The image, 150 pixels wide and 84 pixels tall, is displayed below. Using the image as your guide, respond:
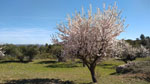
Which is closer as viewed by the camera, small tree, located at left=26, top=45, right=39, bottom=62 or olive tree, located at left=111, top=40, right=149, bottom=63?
olive tree, located at left=111, top=40, right=149, bottom=63

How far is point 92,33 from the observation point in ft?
30.6

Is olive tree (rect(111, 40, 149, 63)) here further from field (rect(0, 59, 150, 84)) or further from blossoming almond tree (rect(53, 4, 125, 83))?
field (rect(0, 59, 150, 84))

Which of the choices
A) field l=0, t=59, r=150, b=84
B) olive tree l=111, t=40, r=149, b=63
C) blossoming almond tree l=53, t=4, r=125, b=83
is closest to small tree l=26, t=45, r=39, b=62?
field l=0, t=59, r=150, b=84

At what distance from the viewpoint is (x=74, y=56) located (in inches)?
404

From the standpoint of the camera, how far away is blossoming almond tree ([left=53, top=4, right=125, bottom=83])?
929 cm

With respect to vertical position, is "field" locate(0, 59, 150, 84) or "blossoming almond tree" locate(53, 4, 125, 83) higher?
"blossoming almond tree" locate(53, 4, 125, 83)

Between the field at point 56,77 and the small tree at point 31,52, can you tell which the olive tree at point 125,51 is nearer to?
the field at point 56,77

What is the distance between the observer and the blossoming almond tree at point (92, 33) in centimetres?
929

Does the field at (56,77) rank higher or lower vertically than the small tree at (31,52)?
lower

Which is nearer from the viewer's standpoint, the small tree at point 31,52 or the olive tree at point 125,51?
the olive tree at point 125,51

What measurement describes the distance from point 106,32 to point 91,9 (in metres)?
2.03

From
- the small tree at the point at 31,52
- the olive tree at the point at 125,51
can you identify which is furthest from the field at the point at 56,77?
the small tree at the point at 31,52

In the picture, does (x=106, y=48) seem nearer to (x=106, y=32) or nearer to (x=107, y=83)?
(x=106, y=32)

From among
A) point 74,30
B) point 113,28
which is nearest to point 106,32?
point 113,28
